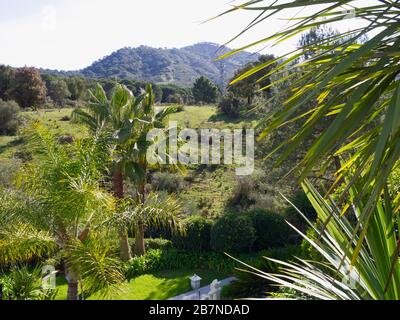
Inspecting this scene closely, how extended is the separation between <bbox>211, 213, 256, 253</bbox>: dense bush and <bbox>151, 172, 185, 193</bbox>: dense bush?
8.16 meters

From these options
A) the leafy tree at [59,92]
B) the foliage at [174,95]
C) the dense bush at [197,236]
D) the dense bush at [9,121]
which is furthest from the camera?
the foliage at [174,95]

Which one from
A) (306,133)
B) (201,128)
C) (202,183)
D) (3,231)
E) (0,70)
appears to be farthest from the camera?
(0,70)

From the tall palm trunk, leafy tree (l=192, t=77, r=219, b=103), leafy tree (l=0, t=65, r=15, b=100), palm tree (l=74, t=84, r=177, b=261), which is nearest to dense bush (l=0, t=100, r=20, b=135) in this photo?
leafy tree (l=0, t=65, r=15, b=100)

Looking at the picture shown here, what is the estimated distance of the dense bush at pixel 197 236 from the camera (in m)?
12.8

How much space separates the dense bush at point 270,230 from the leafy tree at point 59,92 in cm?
3281

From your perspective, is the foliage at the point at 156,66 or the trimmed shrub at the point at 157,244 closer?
the trimmed shrub at the point at 157,244

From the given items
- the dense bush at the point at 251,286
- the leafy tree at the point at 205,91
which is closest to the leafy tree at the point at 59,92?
the leafy tree at the point at 205,91

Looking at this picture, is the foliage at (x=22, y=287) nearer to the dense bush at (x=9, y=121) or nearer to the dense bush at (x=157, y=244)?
the dense bush at (x=157, y=244)

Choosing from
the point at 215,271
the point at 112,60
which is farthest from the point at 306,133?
the point at 112,60

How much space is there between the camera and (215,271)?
466 inches

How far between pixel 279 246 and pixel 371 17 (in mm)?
11728

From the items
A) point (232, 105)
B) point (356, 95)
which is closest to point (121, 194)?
point (356, 95)
